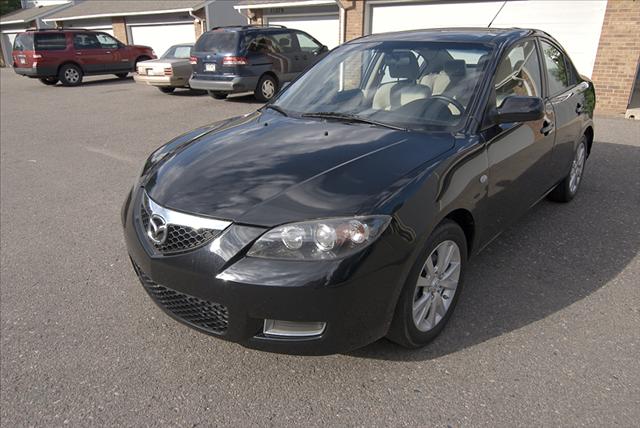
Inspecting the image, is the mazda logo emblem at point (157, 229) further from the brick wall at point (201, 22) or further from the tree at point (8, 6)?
the tree at point (8, 6)

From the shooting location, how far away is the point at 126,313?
305cm

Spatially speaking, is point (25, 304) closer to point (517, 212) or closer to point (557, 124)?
point (517, 212)

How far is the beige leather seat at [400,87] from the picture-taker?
320cm

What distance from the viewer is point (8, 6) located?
1576 inches

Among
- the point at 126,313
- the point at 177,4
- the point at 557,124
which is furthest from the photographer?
the point at 177,4

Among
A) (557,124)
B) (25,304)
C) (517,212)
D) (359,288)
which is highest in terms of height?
(557,124)

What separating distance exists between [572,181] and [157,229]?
4183mm

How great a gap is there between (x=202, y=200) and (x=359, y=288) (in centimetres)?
88

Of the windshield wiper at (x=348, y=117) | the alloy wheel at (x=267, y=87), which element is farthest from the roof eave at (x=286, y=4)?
the windshield wiper at (x=348, y=117)

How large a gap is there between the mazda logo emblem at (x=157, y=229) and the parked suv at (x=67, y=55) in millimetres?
17448

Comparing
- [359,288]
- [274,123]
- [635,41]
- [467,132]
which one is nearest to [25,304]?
[274,123]

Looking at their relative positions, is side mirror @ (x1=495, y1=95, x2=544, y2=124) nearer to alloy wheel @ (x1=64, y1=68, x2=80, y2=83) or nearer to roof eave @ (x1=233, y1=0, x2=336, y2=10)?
roof eave @ (x1=233, y1=0, x2=336, y2=10)

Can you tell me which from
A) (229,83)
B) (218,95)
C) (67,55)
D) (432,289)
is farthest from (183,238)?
(67,55)

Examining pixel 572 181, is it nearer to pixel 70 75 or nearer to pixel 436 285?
pixel 436 285
